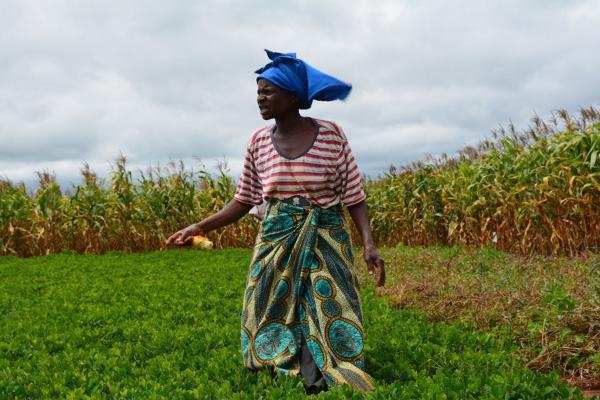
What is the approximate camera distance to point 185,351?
17.2 ft

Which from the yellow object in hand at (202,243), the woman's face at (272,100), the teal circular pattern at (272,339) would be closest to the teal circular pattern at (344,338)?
the teal circular pattern at (272,339)

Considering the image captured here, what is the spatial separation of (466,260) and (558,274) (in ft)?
6.59

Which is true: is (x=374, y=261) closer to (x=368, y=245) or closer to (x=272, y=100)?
(x=368, y=245)

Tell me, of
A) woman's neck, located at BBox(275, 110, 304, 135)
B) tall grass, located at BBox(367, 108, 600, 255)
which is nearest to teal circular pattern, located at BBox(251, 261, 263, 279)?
woman's neck, located at BBox(275, 110, 304, 135)

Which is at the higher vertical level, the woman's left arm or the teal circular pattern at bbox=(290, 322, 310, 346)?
the woman's left arm

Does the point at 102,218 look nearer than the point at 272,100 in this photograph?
No

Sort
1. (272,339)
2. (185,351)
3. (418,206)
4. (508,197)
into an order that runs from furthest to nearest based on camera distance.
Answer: (418,206)
(508,197)
(185,351)
(272,339)

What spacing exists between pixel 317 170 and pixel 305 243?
461 mm

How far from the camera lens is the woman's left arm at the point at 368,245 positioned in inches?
151

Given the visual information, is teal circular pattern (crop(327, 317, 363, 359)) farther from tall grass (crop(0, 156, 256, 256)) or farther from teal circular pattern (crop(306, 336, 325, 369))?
tall grass (crop(0, 156, 256, 256))

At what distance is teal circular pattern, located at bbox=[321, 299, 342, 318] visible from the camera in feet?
12.6

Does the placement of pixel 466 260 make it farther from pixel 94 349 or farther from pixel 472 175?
pixel 94 349

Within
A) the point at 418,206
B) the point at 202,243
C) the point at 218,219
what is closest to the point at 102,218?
the point at 202,243

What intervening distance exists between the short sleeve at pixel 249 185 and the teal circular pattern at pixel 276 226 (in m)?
0.29
